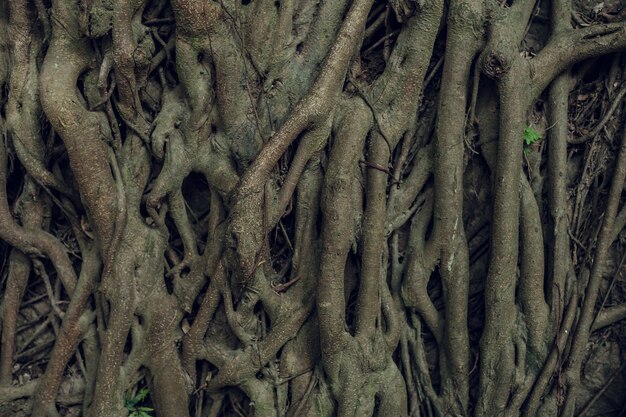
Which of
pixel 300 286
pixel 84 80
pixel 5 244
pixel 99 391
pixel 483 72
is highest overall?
pixel 483 72

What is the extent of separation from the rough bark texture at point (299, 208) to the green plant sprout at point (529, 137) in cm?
3

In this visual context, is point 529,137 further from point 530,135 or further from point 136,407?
point 136,407

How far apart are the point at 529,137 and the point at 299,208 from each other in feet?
5.48

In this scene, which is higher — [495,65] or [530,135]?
[495,65]

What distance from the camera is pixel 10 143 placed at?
484cm

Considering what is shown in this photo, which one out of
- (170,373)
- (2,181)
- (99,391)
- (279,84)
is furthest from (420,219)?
(2,181)

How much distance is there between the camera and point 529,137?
4871mm

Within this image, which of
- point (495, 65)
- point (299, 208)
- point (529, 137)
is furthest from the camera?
point (529, 137)

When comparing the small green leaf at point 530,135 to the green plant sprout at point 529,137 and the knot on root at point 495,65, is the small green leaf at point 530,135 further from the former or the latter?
the knot on root at point 495,65

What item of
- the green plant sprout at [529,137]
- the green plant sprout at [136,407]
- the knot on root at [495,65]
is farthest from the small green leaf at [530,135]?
the green plant sprout at [136,407]

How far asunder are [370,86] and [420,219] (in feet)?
3.19

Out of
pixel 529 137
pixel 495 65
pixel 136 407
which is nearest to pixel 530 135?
pixel 529 137

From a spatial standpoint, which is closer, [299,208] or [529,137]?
[299,208]

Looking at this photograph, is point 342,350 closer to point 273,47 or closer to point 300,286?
point 300,286
